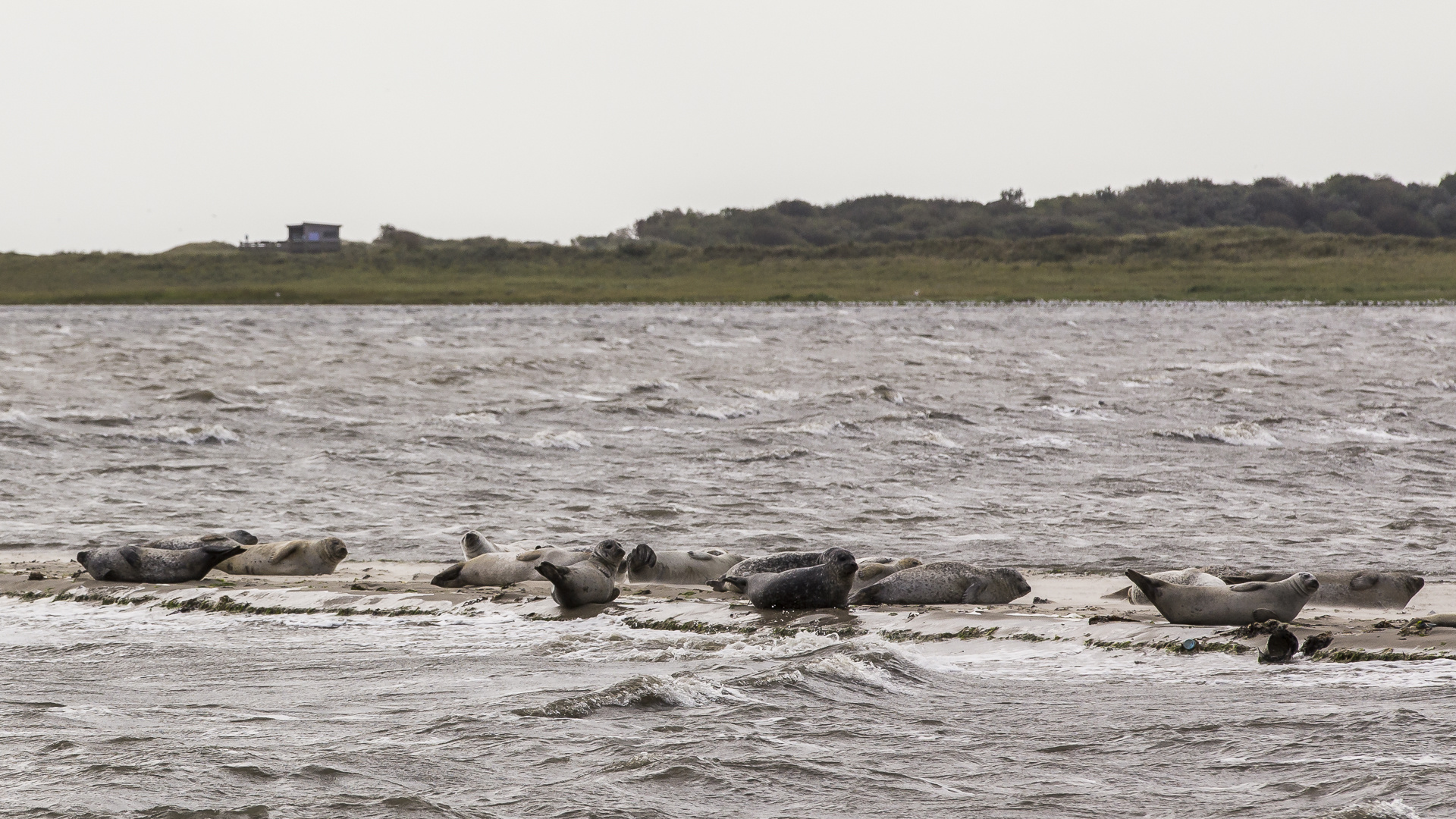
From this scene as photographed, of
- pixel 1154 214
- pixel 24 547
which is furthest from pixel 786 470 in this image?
pixel 1154 214

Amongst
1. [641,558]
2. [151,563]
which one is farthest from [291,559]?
[641,558]

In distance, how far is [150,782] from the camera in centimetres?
445

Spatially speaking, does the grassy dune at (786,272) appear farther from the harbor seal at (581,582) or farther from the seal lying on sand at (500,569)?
the harbor seal at (581,582)

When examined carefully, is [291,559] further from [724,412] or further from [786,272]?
[786,272]

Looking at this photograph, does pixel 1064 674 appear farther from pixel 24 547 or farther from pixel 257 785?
pixel 24 547

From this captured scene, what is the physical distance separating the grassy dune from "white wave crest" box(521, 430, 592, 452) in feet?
186

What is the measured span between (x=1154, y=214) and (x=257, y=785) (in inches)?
4723

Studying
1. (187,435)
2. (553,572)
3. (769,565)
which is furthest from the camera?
(187,435)

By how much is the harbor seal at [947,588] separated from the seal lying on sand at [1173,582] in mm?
547

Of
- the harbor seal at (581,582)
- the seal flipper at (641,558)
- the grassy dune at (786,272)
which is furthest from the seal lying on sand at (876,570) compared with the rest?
the grassy dune at (786,272)

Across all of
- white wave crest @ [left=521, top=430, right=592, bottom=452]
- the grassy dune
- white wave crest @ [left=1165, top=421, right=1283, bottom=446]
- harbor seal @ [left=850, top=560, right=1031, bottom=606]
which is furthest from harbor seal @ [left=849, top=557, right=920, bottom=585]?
the grassy dune

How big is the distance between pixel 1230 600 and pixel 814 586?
225 centimetres

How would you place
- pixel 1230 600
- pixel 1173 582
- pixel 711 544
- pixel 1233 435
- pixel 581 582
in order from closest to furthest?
pixel 1230 600, pixel 1173 582, pixel 581 582, pixel 711 544, pixel 1233 435

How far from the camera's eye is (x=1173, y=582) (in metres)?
7.39
